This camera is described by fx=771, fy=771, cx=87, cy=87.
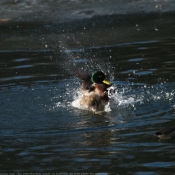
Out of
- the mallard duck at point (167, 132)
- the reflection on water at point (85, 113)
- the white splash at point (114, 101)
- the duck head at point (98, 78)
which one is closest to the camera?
the reflection on water at point (85, 113)

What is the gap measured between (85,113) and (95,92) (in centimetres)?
78

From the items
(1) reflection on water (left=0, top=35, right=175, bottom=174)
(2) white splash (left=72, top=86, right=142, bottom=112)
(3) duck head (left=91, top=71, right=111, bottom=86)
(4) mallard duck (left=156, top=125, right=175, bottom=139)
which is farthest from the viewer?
(3) duck head (left=91, top=71, right=111, bottom=86)

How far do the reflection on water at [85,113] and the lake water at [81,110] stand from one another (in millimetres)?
12

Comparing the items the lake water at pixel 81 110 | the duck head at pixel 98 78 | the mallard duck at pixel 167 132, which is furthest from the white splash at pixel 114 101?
the mallard duck at pixel 167 132

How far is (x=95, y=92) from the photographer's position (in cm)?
1241

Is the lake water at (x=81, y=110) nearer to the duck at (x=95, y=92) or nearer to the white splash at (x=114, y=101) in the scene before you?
the white splash at (x=114, y=101)

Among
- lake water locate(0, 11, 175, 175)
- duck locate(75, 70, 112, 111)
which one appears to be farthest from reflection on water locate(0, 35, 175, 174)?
duck locate(75, 70, 112, 111)

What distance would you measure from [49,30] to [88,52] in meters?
2.75

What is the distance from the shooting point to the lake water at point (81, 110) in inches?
355

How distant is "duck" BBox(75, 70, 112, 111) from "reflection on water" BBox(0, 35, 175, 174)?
21 cm

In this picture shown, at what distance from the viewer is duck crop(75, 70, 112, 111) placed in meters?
12.1

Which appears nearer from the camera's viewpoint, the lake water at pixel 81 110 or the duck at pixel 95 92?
the lake water at pixel 81 110

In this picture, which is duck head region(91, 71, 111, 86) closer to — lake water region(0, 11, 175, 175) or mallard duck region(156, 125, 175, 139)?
lake water region(0, 11, 175, 175)

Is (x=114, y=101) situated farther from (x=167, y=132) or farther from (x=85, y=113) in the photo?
(x=167, y=132)
